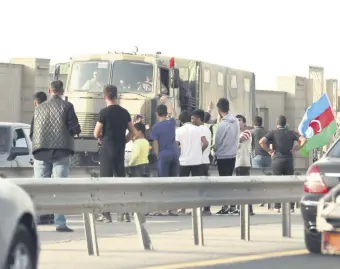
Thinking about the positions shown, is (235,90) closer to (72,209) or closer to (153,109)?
(153,109)

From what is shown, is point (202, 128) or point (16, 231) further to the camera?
point (202, 128)

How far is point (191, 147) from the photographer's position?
1733 centimetres

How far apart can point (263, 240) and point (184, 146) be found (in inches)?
159

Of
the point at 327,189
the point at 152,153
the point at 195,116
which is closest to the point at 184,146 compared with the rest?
the point at 195,116

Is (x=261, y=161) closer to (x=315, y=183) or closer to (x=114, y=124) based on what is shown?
(x=114, y=124)

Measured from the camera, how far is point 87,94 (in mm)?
25672

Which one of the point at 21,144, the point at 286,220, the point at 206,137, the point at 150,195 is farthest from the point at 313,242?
the point at 21,144

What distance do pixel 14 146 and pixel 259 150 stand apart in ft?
15.4

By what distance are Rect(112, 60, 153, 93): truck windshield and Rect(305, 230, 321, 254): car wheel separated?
13.7m

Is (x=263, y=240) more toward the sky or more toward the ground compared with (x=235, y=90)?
more toward the ground

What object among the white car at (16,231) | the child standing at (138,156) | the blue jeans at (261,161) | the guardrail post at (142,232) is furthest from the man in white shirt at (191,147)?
the white car at (16,231)

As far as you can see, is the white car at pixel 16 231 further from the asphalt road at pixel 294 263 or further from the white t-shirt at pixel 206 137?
the white t-shirt at pixel 206 137

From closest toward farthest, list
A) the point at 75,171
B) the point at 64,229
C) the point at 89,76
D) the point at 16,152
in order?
the point at 64,229
the point at 75,171
the point at 16,152
the point at 89,76

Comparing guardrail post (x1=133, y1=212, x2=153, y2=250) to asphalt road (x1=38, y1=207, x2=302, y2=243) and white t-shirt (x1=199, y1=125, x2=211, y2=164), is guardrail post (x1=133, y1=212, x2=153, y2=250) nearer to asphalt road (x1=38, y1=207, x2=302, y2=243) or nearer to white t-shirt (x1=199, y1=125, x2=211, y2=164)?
asphalt road (x1=38, y1=207, x2=302, y2=243)
